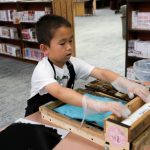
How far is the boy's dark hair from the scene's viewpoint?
4.27 feet

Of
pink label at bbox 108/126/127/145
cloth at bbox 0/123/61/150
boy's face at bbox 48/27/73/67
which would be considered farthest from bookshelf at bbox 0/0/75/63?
pink label at bbox 108/126/127/145

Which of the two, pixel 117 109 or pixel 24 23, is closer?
pixel 117 109

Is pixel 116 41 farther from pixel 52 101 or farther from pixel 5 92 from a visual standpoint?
pixel 52 101

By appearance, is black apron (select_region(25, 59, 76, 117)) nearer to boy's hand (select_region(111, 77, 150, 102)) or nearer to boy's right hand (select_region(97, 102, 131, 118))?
boy's hand (select_region(111, 77, 150, 102))

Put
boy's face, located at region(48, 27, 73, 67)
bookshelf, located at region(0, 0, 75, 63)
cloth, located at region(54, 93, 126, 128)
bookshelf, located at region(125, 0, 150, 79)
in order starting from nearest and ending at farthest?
cloth, located at region(54, 93, 126, 128) < boy's face, located at region(48, 27, 73, 67) < bookshelf, located at region(125, 0, 150, 79) < bookshelf, located at region(0, 0, 75, 63)

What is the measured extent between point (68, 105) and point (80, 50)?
4.26m

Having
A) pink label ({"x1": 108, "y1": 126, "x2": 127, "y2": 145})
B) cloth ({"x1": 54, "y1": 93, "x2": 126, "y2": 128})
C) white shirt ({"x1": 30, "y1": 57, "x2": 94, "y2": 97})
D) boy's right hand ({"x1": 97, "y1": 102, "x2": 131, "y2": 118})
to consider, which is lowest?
cloth ({"x1": 54, "y1": 93, "x2": 126, "y2": 128})

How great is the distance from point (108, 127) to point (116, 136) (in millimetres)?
40

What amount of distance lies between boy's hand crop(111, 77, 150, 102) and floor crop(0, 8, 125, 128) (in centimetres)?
160

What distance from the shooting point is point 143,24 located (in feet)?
11.1

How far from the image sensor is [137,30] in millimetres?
3439

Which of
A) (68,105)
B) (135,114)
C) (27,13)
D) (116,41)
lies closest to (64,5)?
(27,13)

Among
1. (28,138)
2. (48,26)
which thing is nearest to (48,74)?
(48,26)

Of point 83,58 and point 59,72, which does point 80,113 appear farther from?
point 83,58
